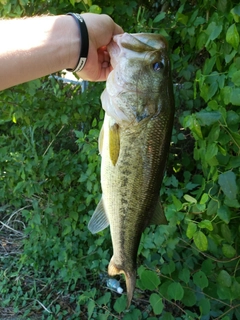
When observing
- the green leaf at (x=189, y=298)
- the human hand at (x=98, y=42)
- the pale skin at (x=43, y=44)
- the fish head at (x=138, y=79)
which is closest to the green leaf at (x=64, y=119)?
the human hand at (x=98, y=42)

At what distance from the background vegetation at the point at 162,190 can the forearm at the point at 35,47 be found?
2.03 feet

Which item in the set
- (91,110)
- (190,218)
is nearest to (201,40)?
(190,218)

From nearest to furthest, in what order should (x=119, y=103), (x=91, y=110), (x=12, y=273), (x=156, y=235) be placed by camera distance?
(x=119, y=103)
(x=156, y=235)
(x=91, y=110)
(x=12, y=273)

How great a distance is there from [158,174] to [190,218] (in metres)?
0.42

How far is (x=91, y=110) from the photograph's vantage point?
286cm

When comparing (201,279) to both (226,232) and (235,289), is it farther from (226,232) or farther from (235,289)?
(226,232)

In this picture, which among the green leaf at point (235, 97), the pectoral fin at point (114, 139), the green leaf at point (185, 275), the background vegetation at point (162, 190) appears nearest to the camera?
the green leaf at point (235, 97)

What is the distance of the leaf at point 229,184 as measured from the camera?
60.4 inches

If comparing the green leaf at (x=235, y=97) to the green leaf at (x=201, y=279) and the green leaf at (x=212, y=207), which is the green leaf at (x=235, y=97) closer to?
the green leaf at (x=212, y=207)

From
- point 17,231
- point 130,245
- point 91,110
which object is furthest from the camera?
point 17,231

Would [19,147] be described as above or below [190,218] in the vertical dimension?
below

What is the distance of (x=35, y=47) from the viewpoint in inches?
59.2

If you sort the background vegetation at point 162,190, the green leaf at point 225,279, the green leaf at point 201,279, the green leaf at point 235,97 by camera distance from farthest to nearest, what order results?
1. the green leaf at point 201,279
2. the green leaf at point 225,279
3. the background vegetation at point 162,190
4. the green leaf at point 235,97

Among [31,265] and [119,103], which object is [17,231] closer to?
Answer: [31,265]
